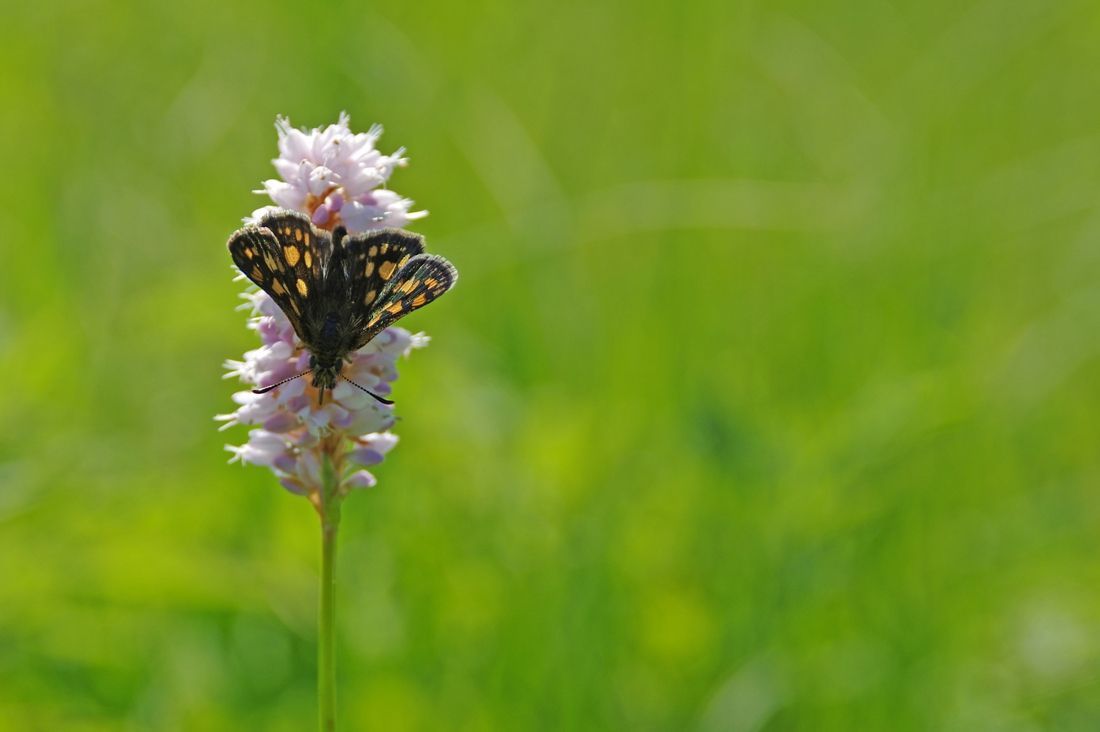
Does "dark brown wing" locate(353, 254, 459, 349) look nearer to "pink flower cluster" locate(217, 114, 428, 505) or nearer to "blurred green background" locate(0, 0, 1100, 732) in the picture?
"pink flower cluster" locate(217, 114, 428, 505)

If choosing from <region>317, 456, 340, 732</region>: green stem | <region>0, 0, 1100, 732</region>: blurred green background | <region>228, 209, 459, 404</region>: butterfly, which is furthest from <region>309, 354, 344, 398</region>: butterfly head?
<region>0, 0, 1100, 732</region>: blurred green background

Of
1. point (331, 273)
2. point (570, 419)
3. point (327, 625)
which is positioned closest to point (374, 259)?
point (331, 273)

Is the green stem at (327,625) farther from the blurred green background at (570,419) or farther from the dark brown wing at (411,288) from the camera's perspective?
the blurred green background at (570,419)

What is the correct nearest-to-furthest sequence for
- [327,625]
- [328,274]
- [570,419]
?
1. [327,625]
2. [328,274]
3. [570,419]

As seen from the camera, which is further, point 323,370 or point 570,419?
point 570,419

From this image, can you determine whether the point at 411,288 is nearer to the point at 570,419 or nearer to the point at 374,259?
the point at 374,259

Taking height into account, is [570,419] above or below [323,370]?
above

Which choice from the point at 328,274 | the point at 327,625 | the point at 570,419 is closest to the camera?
the point at 327,625
